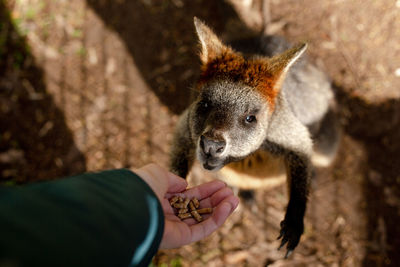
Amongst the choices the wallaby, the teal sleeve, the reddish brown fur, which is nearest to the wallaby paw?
the wallaby

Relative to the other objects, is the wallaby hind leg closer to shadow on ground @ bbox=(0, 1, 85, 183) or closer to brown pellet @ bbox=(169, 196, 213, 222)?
brown pellet @ bbox=(169, 196, 213, 222)

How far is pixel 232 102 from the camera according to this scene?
8.91 feet

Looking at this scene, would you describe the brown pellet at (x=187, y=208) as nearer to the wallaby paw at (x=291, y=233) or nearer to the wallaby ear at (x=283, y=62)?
the wallaby paw at (x=291, y=233)

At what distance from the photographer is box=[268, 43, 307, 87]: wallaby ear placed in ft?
8.66

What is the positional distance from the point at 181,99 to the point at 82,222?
372cm

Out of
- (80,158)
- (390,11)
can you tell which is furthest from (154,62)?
(390,11)

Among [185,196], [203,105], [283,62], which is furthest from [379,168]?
[185,196]

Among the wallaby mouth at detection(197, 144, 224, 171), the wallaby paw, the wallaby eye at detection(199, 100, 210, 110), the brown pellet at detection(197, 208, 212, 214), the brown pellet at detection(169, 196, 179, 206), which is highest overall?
the wallaby eye at detection(199, 100, 210, 110)

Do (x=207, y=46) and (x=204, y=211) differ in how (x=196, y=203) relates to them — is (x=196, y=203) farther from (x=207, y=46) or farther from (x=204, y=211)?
(x=207, y=46)

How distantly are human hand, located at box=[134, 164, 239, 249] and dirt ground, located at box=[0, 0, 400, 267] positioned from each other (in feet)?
5.58

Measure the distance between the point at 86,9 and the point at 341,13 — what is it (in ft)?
14.6

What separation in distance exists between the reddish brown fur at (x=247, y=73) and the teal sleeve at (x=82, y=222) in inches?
53.7

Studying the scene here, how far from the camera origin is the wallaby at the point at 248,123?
2.67 meters

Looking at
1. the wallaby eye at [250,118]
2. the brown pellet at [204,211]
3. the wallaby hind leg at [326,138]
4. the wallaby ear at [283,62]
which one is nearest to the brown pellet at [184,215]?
the brown pellet at [204,211]
